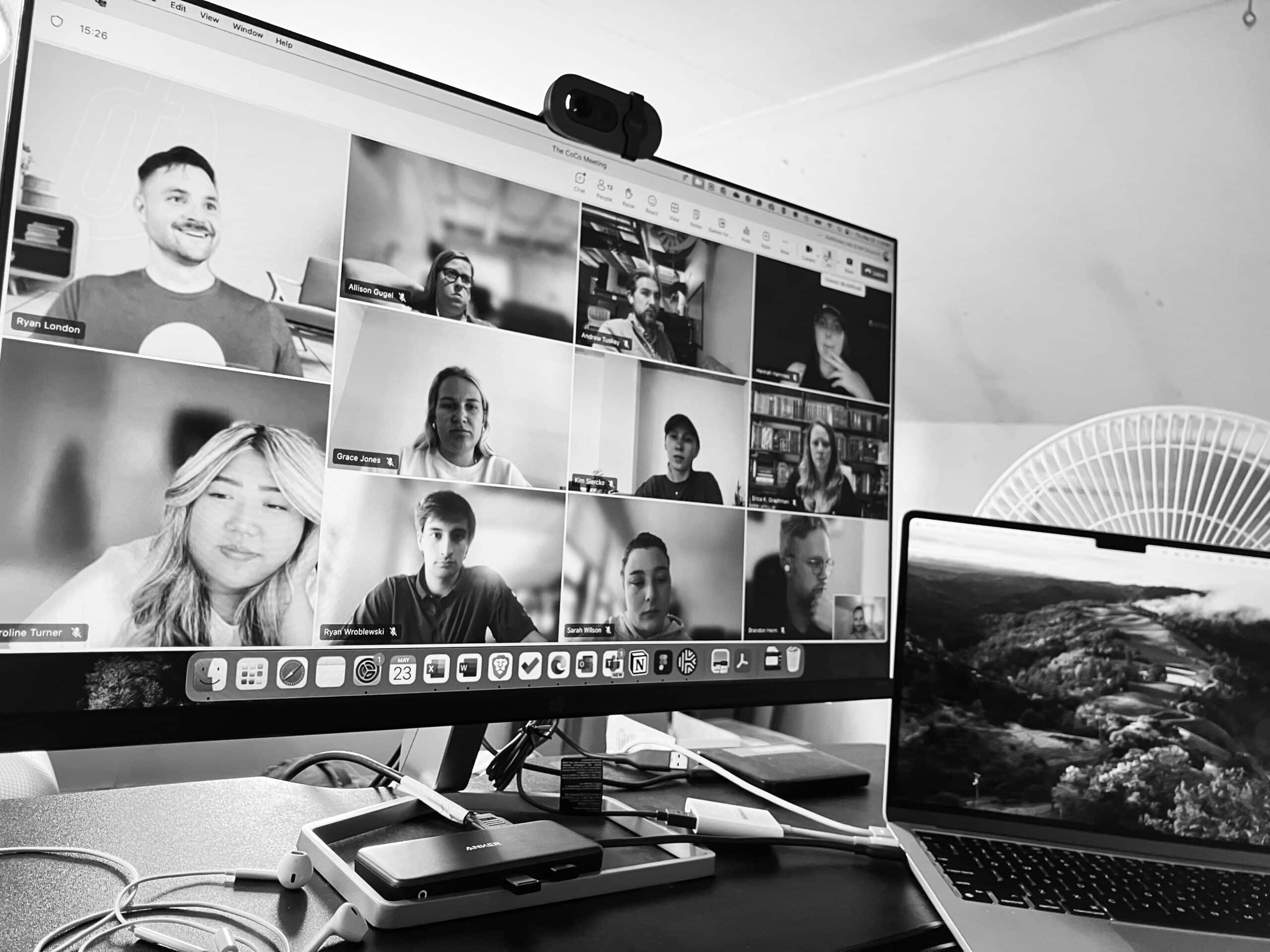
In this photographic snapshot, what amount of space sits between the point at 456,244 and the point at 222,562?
0.28 metres

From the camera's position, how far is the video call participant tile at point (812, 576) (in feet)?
2.62

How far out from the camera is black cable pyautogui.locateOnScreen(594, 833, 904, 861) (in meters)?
0.65

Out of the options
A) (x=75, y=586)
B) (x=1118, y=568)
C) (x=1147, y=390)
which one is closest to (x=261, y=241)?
(x=75, y=586)

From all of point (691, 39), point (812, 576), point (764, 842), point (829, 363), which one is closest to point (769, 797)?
point (764, 842)

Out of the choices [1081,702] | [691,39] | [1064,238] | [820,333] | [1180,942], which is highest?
[691,39]

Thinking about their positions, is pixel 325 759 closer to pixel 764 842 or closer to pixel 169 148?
pixel 764 842

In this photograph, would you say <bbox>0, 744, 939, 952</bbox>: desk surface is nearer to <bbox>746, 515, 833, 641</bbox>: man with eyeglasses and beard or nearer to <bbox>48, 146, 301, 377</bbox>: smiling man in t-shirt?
<bbox>746, 515, 833, 641</bbox>: man with eyeglasses and beard

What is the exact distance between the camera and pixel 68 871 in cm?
54

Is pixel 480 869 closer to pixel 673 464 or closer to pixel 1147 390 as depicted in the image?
pixel 673 464

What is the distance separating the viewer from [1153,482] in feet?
3.17

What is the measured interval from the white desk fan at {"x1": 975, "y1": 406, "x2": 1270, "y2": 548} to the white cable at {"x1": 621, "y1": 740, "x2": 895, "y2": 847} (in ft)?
1.21

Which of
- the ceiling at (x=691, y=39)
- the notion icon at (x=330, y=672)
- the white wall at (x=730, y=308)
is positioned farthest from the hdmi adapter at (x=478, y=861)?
the ceiling at (x=691, y=39)

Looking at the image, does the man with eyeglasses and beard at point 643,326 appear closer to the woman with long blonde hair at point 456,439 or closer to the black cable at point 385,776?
the woman with long blonde hair at point 456,439

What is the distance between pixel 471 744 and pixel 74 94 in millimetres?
529
